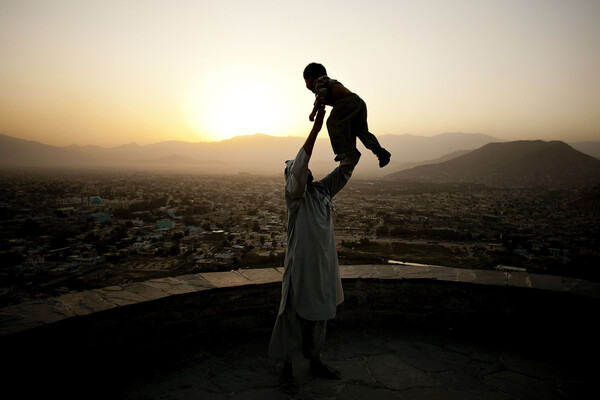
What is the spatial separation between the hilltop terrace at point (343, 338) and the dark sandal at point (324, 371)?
46 mm

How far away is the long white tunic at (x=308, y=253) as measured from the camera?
1756 mm

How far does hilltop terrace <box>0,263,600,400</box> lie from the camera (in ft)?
5.65

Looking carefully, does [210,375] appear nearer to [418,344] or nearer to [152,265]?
[418,344]

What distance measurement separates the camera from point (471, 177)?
170 feet

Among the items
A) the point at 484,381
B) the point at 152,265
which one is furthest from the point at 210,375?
the point at 152,265

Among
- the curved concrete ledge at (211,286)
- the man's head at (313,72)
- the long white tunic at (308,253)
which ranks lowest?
the curved concrete ledge at (211,286)

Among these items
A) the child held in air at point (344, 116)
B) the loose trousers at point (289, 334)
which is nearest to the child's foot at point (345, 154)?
the child held in air at point (344, 116)

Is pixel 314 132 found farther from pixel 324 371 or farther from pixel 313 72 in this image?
pixel 324 371

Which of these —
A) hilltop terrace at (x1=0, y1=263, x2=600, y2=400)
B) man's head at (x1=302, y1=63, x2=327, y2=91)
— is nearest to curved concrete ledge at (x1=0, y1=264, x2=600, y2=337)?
hilltop terrace at (x1=0, y1=263, x2=600, y2=400)

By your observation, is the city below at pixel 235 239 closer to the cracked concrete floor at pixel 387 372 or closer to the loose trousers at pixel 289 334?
the cracked concrete floor at pixel 387 372

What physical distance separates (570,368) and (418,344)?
0.89m

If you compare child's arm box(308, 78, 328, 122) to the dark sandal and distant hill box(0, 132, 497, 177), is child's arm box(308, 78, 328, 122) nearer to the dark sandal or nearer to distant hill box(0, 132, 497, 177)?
the dark sandal

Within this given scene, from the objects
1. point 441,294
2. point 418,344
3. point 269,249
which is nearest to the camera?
point 418,344

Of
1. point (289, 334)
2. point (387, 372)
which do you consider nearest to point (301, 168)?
point (289, 334)
